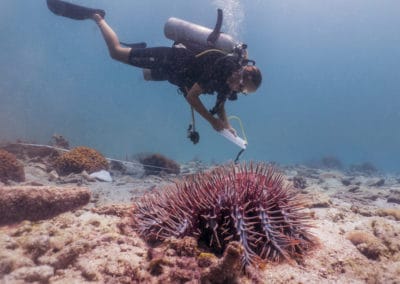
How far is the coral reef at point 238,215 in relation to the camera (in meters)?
2.50

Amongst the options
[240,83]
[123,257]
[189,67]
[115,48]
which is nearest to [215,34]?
[189,67]

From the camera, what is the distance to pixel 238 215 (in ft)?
8.02

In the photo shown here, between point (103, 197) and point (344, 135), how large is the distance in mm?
131731

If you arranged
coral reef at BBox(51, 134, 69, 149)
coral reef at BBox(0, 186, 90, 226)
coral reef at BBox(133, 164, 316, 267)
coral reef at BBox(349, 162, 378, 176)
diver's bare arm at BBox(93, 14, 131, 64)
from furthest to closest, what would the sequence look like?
coral reef at BBox(349, 162, 378, 176) → coral reef at BBox(51, 134, 69, 149) → diver's bare arm at BBox(93, 14, 131, 64) → coral reef at BBox(0, 186, 90, 226) → coral reef at BBox(133, 164, 316, 267)

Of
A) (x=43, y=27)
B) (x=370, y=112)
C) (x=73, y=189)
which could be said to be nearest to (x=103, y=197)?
(x=73, y=189)

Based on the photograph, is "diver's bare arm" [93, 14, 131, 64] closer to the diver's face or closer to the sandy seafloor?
the diver's face

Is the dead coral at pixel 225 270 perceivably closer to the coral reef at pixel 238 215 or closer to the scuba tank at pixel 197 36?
the coral reef at pixel 238 215

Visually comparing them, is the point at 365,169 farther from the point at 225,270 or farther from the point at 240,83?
the point at 225,270

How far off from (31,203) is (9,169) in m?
4.24

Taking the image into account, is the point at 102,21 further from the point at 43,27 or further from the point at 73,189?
the point at 43,27

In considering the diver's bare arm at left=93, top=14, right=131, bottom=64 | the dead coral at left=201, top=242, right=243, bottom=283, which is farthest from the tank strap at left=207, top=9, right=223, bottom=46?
the dead coral at left=201, top=242, right=243, bottom=283

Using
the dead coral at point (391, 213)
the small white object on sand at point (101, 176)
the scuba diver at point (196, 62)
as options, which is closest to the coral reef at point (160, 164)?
the small white object on sand at point (101, 176)

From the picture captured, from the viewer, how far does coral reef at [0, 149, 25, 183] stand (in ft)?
22.2

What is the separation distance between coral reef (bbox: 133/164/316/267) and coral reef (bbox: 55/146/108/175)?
6.77 m
